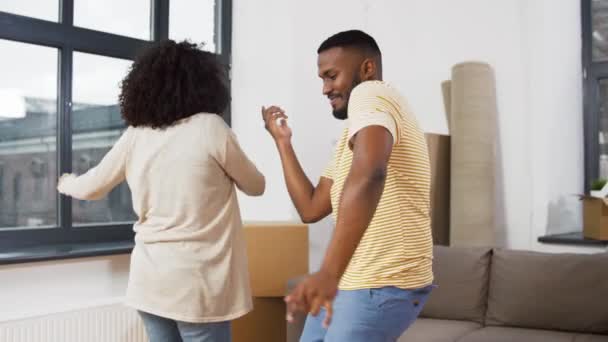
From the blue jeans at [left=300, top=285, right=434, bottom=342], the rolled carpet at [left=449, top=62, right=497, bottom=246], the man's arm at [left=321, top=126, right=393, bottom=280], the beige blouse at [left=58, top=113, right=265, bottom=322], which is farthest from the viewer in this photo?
the rolled carpet at [left=449, top=62, right=497, bottom=246]

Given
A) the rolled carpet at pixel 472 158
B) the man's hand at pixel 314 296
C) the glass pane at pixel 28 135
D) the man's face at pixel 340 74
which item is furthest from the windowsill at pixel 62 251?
the man's hand at pixel 314 296

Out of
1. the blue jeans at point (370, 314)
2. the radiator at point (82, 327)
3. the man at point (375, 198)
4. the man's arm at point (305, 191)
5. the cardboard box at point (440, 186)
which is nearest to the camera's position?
the man at point (375, 198)

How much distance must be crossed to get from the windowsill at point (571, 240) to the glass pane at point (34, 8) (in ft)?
8.50

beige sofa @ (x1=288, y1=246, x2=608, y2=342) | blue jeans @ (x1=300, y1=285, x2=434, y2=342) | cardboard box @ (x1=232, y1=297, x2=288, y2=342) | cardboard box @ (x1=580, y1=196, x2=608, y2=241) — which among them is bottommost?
cardboard box @ (x1=232, y1=297, x2=288, y2=342)

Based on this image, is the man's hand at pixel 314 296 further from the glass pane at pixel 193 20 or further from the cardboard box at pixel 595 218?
the glass pane at pixel 193 20

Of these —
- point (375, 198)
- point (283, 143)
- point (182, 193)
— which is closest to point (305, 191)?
point (283, 143)

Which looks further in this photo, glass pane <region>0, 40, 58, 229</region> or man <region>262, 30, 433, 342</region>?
glass pane <region>0, 40, 58, 229</region>

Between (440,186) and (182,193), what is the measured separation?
2.01 meters

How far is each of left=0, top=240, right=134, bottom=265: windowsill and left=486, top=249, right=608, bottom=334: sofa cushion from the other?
5.54 ft

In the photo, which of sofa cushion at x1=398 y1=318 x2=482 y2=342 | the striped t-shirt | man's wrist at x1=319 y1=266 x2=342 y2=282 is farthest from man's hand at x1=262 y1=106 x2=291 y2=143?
sofa cushion at x1=398 y1=318 x2=482 y2=342

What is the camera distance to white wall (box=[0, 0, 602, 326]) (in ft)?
11.3

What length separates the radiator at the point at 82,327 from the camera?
2.63 m

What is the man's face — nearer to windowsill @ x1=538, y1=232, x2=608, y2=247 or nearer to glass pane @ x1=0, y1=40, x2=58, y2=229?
glass pane @ x1=0, y1=40, x2=58, y2=229

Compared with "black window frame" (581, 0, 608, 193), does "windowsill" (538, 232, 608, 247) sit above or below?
below
